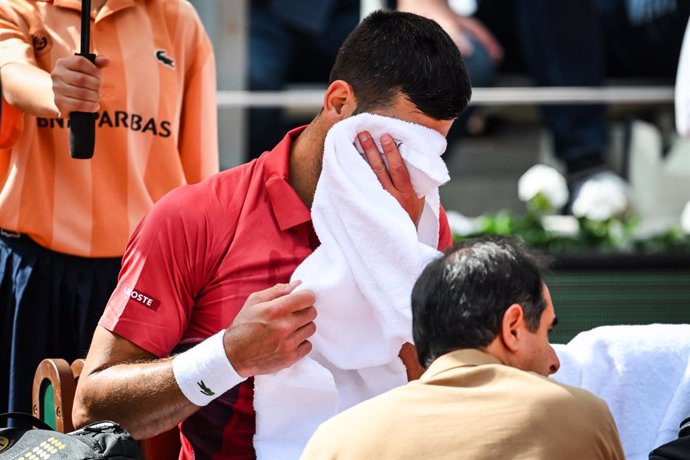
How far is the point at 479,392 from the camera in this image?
2061 mm

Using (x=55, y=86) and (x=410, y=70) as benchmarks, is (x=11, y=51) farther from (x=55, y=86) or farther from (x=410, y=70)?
(x=410, y=70)

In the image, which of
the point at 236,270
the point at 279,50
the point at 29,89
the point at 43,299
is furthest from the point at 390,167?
the point at 279,50

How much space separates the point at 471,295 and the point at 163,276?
71 centimetres

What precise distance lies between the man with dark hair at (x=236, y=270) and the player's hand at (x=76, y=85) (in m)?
0.37

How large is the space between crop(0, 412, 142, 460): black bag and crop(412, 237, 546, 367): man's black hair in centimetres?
54

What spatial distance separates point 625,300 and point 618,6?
246 cm

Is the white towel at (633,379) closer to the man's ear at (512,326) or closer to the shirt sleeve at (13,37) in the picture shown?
the man's ear at (512,326)

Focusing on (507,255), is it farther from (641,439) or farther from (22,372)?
(22,372)

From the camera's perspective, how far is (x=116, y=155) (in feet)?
10.8

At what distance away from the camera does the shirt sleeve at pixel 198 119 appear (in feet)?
11.5

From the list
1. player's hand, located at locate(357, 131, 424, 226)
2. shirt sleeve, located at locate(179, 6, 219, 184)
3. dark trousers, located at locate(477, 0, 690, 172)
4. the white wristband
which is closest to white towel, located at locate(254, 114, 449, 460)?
player's hand, located at locate(357, 131, 424, 226)

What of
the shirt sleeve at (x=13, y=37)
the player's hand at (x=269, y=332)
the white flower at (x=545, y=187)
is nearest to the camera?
the player's hand at (x=269, y=332)

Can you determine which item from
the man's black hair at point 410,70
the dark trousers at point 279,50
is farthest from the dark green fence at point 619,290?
the man's black hair at point 410,70

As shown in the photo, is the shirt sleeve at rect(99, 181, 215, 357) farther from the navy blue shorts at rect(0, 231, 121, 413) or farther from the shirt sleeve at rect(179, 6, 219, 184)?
the shirt sleeve at rect(179, 6, 219, 184)
